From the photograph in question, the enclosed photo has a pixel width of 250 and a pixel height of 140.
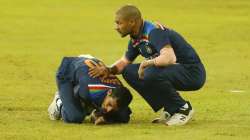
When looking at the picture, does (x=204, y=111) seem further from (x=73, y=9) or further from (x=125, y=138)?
(x=73, y=9)

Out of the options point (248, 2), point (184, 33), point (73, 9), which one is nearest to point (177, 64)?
point (184, 33)

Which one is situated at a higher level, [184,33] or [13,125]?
[13,125]

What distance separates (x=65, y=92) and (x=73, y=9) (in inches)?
686

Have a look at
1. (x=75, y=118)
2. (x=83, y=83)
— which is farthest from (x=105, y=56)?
(x=75, y=118)

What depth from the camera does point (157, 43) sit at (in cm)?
726

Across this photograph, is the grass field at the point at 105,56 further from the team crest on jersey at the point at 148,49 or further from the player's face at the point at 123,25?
the player's face at the point at 123,25

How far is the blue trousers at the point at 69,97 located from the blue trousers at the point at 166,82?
520 millimetres

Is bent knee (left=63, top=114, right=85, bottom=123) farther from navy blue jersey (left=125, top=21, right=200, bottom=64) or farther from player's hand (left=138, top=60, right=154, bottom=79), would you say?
navy blue jersey (left=125, top=21, right=200, bottom=64)

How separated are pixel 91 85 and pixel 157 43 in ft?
2.49

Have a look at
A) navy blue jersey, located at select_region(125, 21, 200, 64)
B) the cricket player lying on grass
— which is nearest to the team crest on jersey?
navy blue jersey, located at select_region(125, 21, 200, 64)

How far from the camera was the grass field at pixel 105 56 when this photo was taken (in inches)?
277

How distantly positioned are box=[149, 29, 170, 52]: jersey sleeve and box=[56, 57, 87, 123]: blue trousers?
928mm

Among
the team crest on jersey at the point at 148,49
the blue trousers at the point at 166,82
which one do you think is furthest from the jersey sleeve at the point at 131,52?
the team crest on jersey at the point at 148,49

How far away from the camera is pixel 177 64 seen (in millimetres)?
7547
